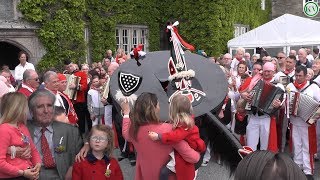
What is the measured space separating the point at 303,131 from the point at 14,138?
4946mm

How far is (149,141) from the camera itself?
3.95m

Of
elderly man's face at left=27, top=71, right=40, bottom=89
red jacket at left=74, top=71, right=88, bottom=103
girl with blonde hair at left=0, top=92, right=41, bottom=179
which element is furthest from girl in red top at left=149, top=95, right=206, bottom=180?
red jacket at left=74, top=71, right=88, bottom=103

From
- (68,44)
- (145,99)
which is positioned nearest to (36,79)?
(145,99)

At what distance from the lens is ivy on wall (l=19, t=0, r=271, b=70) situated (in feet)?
49.8

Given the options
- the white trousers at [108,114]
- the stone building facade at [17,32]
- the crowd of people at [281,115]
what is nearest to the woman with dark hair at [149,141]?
the crowd of people at [281,115]

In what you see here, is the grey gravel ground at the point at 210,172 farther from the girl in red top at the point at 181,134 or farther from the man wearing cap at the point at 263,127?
the girl in red top at the point at 181,134

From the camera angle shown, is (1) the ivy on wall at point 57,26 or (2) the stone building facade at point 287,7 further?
(2) the stone building facade at point 287,7

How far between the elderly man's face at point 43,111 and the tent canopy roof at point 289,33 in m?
15.6

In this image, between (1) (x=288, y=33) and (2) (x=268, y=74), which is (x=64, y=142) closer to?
(2) (x=268, y=74)

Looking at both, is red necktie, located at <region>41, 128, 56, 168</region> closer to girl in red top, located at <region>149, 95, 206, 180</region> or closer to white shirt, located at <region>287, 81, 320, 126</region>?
girl in red top, located at <region>149, 95, 206, 180</region>

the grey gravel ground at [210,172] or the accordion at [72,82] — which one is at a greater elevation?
the accordion at [72,82]

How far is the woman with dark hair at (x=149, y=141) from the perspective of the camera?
391 centimetres

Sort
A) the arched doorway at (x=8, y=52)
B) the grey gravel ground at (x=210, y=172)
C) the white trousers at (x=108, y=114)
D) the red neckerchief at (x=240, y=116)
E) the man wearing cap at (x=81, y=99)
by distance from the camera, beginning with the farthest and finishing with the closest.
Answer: the arched doorway at (x=8, y=52), the man wearing cap at (x=81, y=99), the white trousers at (x=108, y=114), the red neckerchief at (x=240, y=116), the grey gravel ground at (x=210, y=172)

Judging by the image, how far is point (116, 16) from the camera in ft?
61.1
